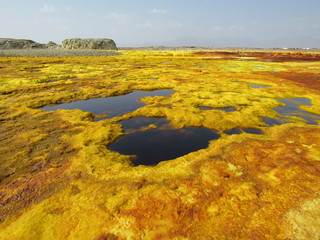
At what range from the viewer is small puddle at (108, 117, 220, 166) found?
7039 mm

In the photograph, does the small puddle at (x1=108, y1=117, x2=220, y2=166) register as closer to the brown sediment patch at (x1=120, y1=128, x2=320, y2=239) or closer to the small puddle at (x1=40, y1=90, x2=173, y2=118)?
the brown sediment patch at (x1=120, y1=128, x2=320, y2=239)

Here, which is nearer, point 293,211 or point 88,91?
point 293,211

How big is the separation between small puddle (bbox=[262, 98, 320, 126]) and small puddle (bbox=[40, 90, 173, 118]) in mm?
8038

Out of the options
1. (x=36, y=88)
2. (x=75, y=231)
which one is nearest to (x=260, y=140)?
(x=75, y=231)


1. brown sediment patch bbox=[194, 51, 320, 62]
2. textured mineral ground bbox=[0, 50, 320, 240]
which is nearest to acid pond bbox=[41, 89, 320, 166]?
textured mineral ground bbox=[0, 50, 320, 240]

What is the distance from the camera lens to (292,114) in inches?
440

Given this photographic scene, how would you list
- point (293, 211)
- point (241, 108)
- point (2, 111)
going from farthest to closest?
1. point (241, 108)
2. point (2, 111)
3. point (293, 211)

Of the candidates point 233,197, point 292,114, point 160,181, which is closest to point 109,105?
point 160,181

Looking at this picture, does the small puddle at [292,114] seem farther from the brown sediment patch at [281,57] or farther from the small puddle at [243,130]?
the brown sediment patch at [281,57]

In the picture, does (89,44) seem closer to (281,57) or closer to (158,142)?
(281,57)

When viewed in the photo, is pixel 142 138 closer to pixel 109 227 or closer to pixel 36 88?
pixel 109 227

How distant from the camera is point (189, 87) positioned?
17375 millimetres

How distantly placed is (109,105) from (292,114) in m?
11.4

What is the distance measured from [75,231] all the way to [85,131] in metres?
5.21
